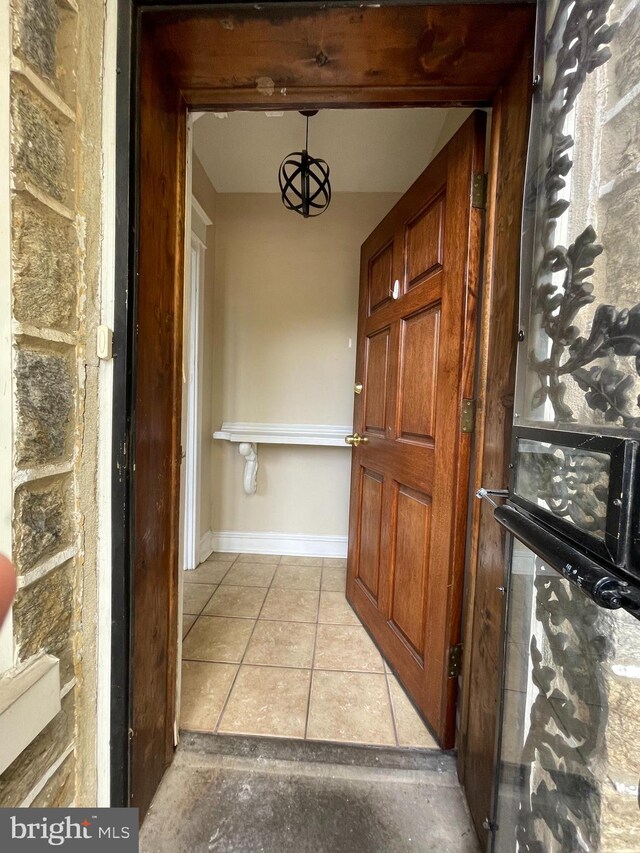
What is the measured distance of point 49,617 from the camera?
2.11 feet

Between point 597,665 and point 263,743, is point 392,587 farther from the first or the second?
point 597,665

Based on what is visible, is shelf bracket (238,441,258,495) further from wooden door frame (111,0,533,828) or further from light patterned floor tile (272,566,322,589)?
wooden door frame (111,0,533,828)

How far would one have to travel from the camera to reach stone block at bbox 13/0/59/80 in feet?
1.75

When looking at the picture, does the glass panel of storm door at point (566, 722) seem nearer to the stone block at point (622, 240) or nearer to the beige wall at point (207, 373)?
the stone block at point (622, 240)

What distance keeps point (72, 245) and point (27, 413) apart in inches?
13.4

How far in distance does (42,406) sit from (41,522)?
0.21 metres

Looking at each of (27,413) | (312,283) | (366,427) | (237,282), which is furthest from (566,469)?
(237,282)

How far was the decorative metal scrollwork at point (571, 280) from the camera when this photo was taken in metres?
0.50

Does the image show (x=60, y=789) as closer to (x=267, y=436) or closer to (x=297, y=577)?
(x=297, y=577)

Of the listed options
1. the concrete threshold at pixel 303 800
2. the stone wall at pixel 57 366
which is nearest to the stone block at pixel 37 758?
the stone wall at pixel 57 366

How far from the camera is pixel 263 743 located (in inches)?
43.4

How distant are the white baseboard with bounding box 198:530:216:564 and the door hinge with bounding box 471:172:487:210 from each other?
234 cm

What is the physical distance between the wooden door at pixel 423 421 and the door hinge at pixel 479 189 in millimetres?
12

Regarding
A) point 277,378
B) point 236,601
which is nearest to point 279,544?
point 236,601
